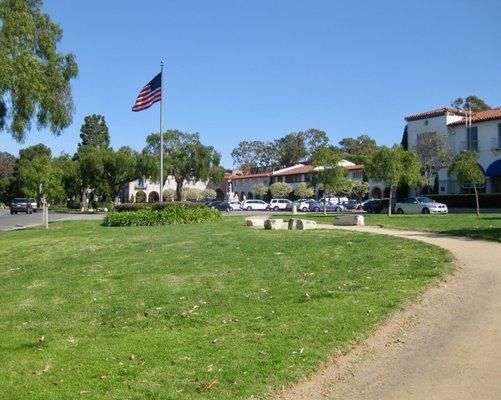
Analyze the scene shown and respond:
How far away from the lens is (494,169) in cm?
4438

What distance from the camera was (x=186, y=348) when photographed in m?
5.83

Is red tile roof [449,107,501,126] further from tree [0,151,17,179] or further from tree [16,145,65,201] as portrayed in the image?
tree [0,151,17,179]

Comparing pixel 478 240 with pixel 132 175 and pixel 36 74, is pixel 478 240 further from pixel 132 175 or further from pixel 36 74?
pixel 132 175

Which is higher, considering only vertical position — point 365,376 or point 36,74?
point 36,74

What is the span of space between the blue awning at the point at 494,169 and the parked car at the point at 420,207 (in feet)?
26.8

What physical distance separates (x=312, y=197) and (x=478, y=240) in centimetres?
6546

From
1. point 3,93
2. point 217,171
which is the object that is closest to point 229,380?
point 3,93

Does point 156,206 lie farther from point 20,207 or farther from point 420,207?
point 20,207

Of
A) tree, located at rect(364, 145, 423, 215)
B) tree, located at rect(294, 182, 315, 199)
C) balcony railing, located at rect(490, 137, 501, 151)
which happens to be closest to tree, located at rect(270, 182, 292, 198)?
tree, located at rect(294, 182, 315, 199)

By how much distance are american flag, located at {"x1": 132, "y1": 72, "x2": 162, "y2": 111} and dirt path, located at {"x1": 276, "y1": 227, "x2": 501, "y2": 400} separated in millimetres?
24143

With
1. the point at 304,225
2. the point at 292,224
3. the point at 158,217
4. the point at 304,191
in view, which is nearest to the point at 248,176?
the point at 304,191

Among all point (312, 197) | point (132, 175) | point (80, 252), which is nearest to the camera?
point (80, 252)

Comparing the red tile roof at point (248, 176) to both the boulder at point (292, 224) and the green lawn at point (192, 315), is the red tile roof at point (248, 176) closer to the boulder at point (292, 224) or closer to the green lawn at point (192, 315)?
the boulder at point (292, 224)

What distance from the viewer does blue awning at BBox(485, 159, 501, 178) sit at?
145 ft
